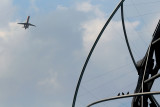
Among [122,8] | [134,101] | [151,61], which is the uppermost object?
[122,8]

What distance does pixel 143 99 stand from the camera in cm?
2975

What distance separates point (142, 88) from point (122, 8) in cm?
791

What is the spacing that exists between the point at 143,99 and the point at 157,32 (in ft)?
21.4

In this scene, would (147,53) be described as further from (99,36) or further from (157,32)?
(99,36)

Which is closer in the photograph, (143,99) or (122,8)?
(143,99)

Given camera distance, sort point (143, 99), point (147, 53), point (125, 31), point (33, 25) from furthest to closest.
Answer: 1. point (33, 25)
2. point (125, 31)
3. point (147, 53)
4. point (143, 99)

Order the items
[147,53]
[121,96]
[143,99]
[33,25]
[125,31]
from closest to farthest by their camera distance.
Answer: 1. [121,96]
2. [143,99]
3. [147,53]
4. [125,31]
5. [33,25]

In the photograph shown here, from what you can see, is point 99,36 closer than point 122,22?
Yes

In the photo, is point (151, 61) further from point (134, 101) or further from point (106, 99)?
point (106, 99)

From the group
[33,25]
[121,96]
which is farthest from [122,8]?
[33,25]

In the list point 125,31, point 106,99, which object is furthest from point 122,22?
point 106,99

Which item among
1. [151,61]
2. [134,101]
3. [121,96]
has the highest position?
[151,61]

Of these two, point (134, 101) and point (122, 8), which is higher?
point (122, 8)

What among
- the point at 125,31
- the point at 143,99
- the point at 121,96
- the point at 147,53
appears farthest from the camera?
the point at 125,31
